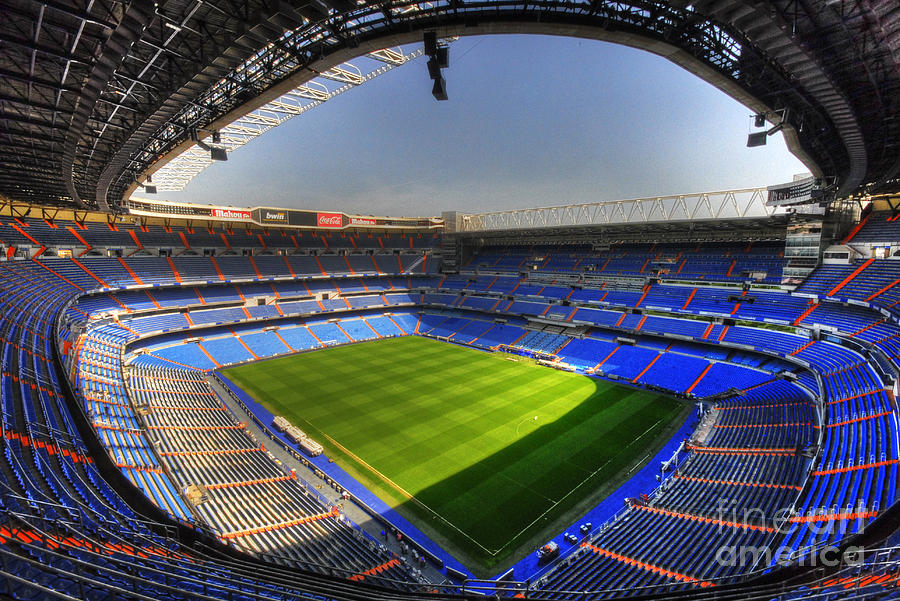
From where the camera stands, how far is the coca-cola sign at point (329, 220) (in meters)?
47.2

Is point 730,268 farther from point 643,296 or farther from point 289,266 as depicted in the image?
point 289,266

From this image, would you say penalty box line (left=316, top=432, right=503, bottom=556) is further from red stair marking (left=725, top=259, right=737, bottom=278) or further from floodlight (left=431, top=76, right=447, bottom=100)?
red stair marking (left=725, top=259, right=737, bottom=278)

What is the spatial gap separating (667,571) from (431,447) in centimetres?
1217

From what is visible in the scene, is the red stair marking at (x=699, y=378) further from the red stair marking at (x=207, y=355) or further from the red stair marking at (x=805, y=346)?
the red stair marking at (x=207, y=355)

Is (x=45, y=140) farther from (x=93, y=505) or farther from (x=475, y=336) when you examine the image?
(x=475, y=336)

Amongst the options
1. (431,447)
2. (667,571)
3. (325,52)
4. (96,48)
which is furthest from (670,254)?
(96,48)

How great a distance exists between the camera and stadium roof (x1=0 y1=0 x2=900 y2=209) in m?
7.94

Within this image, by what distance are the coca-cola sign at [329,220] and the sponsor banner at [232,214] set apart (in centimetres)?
734

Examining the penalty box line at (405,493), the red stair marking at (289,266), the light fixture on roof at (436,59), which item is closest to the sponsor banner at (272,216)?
the red stair marking at (289,266)

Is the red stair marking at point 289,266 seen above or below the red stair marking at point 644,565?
above

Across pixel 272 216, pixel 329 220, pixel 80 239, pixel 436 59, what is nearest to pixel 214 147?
pixel 436 59

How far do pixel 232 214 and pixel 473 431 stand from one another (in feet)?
116

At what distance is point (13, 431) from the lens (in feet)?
30.2

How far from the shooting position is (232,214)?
1678 inches
